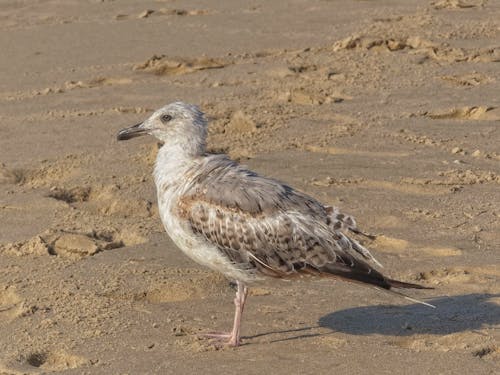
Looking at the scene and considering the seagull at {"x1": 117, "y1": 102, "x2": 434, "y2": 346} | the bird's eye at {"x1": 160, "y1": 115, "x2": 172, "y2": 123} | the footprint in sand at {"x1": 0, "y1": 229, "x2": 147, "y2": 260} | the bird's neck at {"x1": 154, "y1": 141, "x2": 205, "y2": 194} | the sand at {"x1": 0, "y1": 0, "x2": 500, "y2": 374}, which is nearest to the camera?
the seagull at {"x1": 117, "y1": 102, "x2": 434, "y2": 346}

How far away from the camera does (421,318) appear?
708cm

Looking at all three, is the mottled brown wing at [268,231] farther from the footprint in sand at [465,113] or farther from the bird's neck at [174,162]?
the footprint in sand at [465,113]

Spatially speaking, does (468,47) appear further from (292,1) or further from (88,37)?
(88,37)

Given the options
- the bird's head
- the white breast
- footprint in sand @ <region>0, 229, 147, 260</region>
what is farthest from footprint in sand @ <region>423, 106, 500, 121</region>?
the white breast

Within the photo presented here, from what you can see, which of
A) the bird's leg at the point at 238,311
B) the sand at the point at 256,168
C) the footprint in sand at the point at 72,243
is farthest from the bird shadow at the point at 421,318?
the footprint in sand at the point at 72,243

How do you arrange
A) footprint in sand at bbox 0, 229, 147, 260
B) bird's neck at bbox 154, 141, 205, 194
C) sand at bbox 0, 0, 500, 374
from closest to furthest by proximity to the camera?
sand at bbox 0, 0, 500, 374 → bird's neck at bbox 154, 141, 205, 194 → footprint in sand at bbox 0, 229, 147, 260

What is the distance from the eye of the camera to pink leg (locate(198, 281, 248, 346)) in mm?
6734

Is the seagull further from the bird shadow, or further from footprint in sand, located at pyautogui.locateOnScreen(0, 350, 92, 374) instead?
footprint in sand, located at pyautogui.locateOnScreen(0, 350, 92, 374)

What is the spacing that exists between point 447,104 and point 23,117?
13.1 feet

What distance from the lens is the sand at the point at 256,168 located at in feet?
22.2

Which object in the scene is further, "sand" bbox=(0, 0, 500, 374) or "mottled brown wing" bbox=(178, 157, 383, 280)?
"sand" bbox=(0, 0, 500, 374)

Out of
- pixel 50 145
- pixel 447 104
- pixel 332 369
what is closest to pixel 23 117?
pixel 50 145

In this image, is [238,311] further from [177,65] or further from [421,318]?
[177,65]

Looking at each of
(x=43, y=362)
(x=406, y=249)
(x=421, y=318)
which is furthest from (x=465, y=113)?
(x=43, y=362)
